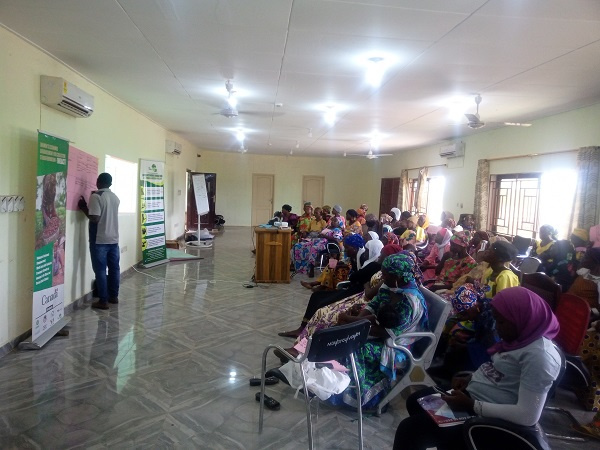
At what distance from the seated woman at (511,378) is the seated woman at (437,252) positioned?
3.44m

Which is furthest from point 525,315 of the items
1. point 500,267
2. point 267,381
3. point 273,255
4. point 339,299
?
point 273,255

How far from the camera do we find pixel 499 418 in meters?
1.58

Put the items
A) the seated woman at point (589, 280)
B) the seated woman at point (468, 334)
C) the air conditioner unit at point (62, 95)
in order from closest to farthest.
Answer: the seated woman at point (468, 334), the seated woman at point (589, 280), the air conditioner unit at point (62, 95)

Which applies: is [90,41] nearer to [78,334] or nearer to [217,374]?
[78,334]

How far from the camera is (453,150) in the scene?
842cm

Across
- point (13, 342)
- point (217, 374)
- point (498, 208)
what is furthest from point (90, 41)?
point (498, 208)

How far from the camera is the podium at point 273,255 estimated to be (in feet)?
20.0

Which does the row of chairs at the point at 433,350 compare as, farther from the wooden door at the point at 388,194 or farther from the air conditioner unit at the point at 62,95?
the wooden door at the point at 388,194

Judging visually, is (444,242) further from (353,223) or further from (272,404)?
(272,404)

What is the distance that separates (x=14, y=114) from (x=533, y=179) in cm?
703

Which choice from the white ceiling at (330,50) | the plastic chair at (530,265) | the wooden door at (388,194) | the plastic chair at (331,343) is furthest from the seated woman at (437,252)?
the wooden door at (388,194)

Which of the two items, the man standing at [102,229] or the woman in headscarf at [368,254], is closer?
the woman in headscarf at [368,254]

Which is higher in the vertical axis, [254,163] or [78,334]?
[254,163]

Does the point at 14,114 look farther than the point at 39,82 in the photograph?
No
